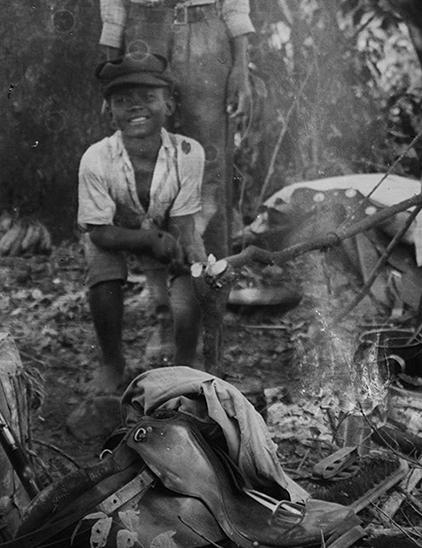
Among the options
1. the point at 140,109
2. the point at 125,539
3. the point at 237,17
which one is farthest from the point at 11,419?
the point at 237,17

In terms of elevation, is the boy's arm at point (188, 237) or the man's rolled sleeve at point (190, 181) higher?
the man's rolled sleeve at point (190, 181)

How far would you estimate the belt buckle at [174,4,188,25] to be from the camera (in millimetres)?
5738

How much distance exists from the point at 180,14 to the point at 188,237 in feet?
4.24

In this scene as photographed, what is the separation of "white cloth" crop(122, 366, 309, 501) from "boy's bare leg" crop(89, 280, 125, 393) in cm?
73

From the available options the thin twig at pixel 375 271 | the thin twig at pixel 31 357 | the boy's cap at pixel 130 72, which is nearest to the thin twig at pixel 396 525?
the thin twig at pixel 375 271

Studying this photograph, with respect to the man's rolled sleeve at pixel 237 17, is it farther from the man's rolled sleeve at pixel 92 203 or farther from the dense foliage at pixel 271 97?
the man's rolled sleeve at pixel 92 203

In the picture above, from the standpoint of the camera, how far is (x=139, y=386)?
4945mm

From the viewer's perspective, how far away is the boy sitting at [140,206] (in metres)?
5.71

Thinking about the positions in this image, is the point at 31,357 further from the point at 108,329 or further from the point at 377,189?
the point at 377,189

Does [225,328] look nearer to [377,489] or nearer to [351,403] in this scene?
[351,403]

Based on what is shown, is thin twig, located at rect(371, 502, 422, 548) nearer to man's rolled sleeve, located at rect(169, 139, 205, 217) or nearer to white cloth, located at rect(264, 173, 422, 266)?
white cloth, located at rect(264, 173, 422, 266)

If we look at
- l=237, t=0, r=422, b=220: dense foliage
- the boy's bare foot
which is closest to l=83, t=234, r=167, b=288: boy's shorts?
the boy's bare foot

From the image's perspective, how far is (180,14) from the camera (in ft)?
18.8

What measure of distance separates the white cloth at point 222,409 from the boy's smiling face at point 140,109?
1.55 metres
